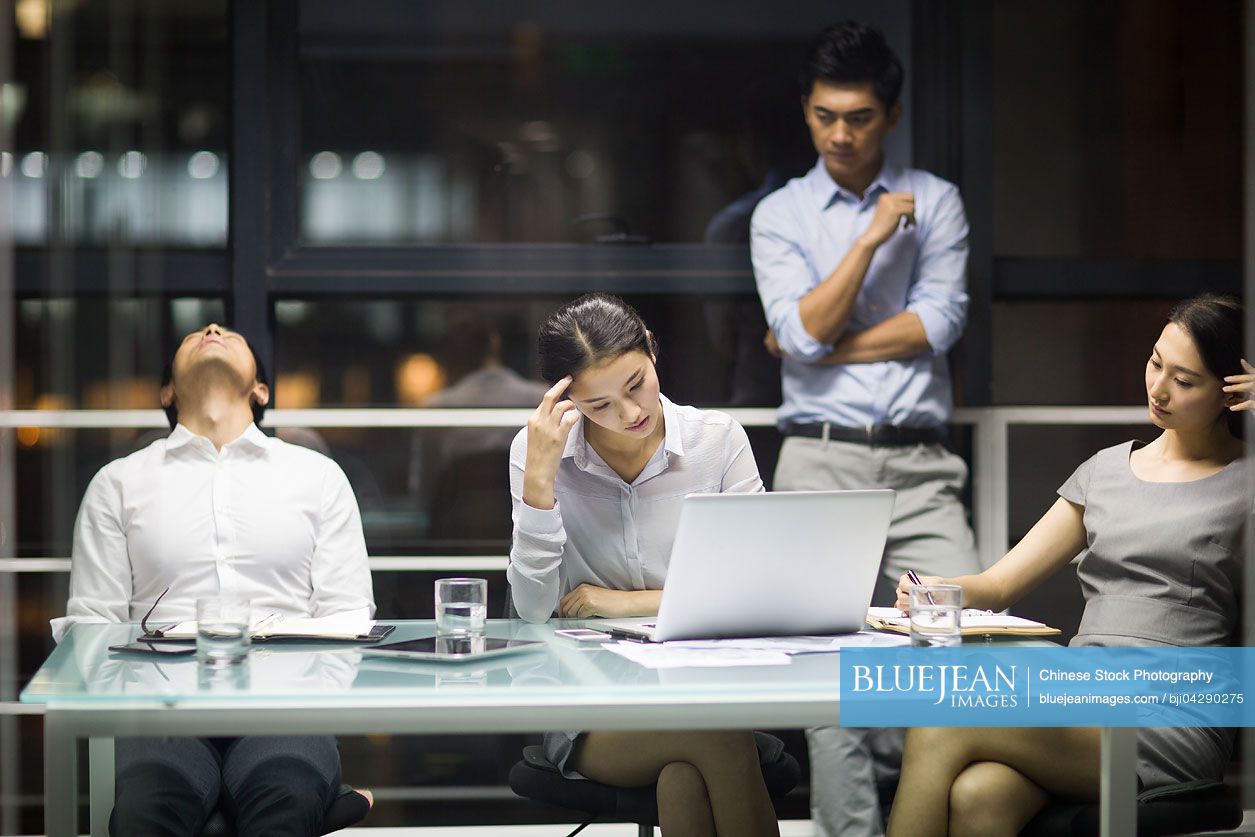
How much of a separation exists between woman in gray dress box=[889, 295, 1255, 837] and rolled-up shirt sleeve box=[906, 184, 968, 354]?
88 cm

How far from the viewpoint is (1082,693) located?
179 centimetres

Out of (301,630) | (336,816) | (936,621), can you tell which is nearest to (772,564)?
(936,621)

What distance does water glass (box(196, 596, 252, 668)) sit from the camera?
181 centimetres

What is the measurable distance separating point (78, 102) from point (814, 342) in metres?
1.68

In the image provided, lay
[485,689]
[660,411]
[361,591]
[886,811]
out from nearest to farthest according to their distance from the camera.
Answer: [485,689] → [660,411] → [361,591] → [886,811]

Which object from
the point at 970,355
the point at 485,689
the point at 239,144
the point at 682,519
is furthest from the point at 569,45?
the point at 485,689

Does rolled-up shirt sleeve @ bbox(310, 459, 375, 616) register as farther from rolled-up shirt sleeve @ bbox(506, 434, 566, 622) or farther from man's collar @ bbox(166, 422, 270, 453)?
rolled-up shirt sleeve @ bbox(506, 434, 566, 622)

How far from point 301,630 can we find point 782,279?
5.41 feet

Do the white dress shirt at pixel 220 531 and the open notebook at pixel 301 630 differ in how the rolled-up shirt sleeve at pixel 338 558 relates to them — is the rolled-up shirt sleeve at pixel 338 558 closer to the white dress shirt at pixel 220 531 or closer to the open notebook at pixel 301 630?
the white dress shirt at pixel 220 531

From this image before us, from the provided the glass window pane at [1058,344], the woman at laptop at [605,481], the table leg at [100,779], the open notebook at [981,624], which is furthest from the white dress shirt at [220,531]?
the glass window pane at [1058,344]

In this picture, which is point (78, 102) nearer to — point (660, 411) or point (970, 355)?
point (660, 411)

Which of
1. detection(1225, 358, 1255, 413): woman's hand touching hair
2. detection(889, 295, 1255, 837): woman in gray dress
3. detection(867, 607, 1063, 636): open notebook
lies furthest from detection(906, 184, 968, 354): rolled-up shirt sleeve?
detection(867, 607, 1063, 636): open notebook

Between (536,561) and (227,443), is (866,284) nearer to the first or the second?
(536,561)

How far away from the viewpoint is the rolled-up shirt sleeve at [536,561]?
2232mm
